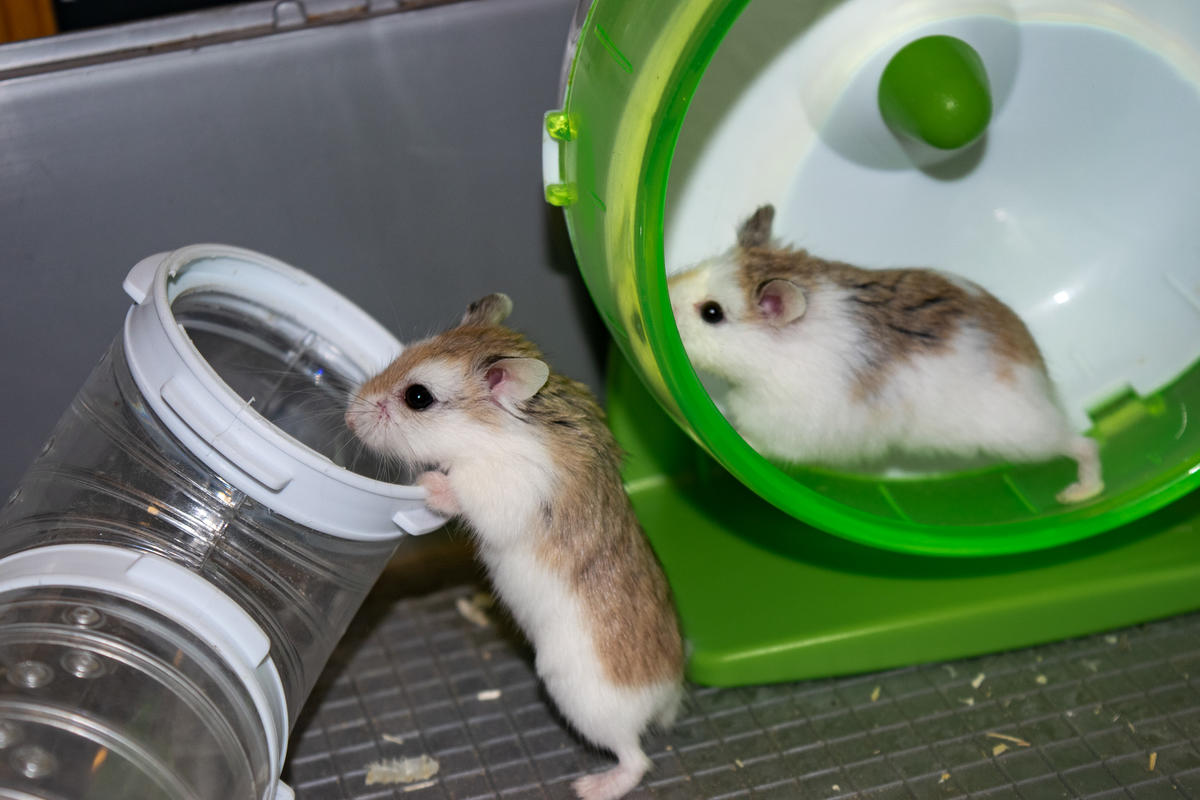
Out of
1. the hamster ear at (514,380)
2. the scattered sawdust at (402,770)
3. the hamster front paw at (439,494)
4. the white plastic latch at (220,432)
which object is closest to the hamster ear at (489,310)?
the hamster ear at (514,380)

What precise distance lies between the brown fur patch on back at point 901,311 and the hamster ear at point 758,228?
58 millimetres

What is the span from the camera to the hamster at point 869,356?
2199mm

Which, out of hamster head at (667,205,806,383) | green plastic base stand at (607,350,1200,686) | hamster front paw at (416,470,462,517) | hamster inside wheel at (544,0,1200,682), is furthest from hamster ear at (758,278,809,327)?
hamster front paw at (416,470,462,517)

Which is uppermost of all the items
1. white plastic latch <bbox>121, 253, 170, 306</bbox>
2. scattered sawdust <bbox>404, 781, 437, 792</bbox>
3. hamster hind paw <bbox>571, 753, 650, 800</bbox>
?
white plastic latch <bbox>121, 253, 170, 306</bbox>

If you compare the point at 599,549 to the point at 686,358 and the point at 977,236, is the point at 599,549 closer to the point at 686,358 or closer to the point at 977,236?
the point at 686,358

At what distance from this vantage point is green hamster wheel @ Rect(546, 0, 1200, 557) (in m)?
1.77

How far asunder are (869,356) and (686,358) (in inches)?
20.7

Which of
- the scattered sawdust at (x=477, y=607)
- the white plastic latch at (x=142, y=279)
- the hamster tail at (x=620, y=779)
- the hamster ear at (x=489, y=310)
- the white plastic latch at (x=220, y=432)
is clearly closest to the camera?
the white plastic latch at (x=220, y=432)

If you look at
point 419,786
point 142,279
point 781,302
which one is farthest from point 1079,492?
point 142,279

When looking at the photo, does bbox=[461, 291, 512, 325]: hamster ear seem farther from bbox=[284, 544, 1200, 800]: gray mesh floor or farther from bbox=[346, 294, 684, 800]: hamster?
bbox=[284, 544, 1200, 800]: gray mesh floor

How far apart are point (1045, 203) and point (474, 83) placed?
1.21 meters

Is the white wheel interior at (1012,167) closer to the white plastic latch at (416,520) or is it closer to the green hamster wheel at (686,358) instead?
the green hamster wheel at (686,358)

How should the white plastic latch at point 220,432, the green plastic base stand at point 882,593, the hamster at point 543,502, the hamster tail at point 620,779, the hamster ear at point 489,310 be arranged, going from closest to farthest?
1. the white plastic latch at point 220,432
2. the hamster at point 543,502
3. the hamster tail at point 620,779
4. the hamster ear at point 489,310
5. the green plastic base stand at point 882,593

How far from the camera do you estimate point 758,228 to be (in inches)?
90.6
